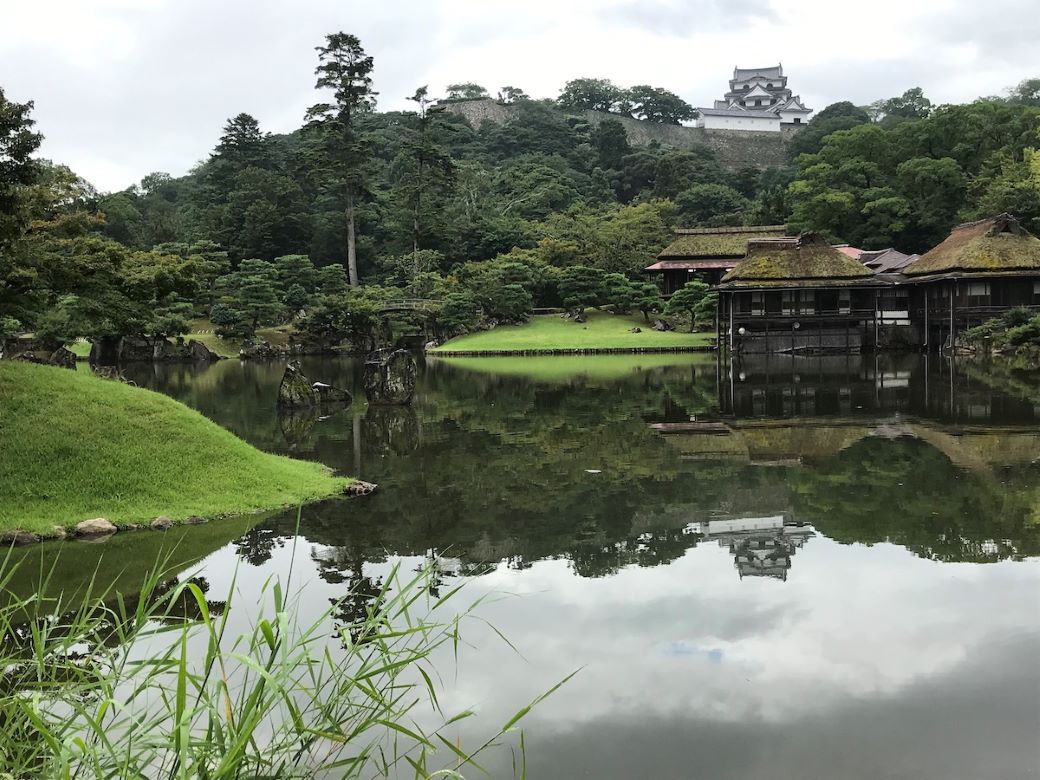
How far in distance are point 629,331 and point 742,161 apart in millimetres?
48498

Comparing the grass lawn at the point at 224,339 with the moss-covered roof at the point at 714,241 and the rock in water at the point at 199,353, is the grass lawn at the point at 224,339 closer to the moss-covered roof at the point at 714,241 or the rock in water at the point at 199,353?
the rock in water at the point at 199,353

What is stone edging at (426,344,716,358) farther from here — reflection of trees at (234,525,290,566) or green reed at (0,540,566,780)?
green reed at (0,540,566,780)

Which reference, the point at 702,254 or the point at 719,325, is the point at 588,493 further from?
the point at 702,254

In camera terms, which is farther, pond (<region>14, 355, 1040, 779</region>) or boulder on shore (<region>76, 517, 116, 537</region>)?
boulder on shore (<region>76, 517, 116, 537</region>)

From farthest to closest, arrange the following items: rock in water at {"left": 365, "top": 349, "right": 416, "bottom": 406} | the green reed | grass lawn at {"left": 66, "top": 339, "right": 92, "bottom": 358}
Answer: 1. grass lawn at {"left": 66, "top": 339, "right": 92, "bottom": 358}
2. rock in water at {"left": 365, "top": 349, "right": 416, "bottom": 406}
3. the green reed

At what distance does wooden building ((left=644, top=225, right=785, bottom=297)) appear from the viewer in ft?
134

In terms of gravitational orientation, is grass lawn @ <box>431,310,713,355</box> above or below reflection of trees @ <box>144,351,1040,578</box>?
above

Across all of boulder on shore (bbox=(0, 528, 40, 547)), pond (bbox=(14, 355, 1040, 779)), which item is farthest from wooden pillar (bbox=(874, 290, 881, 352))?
boulder on shore (bbox=(0, 528, 40, 547))

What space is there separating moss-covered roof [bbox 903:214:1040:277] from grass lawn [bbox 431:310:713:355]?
9743mm

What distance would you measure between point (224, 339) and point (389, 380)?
23.8m

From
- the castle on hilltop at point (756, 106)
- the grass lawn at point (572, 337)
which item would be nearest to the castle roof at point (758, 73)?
the castle on hilltop at point (756, 106)

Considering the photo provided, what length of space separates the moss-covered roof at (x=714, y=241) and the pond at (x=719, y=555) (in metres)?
25.7

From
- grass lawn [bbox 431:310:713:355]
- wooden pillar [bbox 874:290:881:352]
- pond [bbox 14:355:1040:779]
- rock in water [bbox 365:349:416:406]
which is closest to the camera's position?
pond [bbox 14:355:1040:779]

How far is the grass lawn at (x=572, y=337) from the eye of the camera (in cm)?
3541
